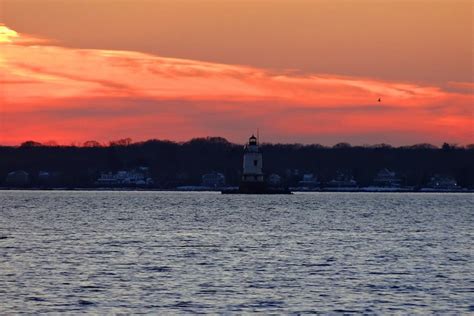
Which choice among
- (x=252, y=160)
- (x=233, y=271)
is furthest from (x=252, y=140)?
(x=233, y=271)

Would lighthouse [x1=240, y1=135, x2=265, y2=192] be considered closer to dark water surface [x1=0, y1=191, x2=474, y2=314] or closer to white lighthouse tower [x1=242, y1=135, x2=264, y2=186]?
white lighthouse tower [x1=242, y1=135, x2=264, y2=186]

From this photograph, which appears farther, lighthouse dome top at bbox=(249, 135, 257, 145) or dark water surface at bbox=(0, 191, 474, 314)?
lighthouse dome top at bbox=(249, 135, 257, 145)

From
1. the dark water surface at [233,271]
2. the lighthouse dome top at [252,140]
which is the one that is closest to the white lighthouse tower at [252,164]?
the lighthouse dome top at [252,140]

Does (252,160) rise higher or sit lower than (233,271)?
higher

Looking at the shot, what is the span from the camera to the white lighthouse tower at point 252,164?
167 metres

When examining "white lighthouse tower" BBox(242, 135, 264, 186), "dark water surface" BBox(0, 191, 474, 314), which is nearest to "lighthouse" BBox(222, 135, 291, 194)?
"white lighthouse tower" BBox(242, 135, 264, 186)

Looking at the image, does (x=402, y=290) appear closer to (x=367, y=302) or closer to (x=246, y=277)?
(x=367, y=302)

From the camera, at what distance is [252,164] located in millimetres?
170000

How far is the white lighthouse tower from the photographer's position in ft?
549

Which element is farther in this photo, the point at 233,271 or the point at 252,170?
the point at 252,170

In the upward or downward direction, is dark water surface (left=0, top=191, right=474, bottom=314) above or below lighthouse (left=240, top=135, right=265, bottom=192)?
below

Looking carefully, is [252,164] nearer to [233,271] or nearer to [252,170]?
[252,170]

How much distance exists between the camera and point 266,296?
39188mm

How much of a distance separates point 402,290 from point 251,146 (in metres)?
127
